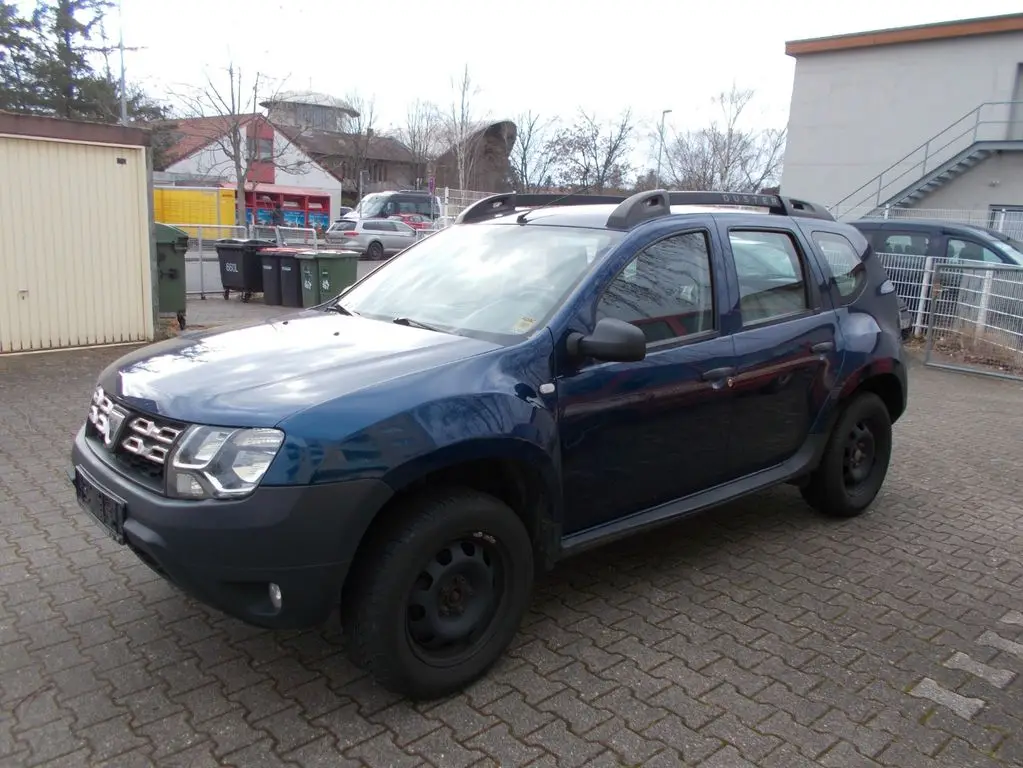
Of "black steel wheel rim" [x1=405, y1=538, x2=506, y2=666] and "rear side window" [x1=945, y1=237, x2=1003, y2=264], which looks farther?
"rear side window" [x1=945, y1=237, x2=1003, y2=264]

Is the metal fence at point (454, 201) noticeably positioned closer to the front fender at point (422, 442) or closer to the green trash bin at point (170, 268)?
the green trash bin at point (170, 268)

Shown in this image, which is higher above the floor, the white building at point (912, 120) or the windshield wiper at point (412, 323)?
the white building at point (912, 120)

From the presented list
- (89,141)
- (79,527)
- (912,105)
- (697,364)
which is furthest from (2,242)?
(912,105)

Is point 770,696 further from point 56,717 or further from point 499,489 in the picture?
point 56,717

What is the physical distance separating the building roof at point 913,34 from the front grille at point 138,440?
27.1 m

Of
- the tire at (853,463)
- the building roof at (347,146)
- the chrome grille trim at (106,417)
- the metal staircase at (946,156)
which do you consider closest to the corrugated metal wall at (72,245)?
the chrome grille trim at (106,417)

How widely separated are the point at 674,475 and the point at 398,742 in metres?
1.74

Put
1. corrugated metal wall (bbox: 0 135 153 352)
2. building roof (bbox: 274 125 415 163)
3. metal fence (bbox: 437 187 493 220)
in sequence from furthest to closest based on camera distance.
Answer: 1. building roof (bbox: 274 125 415 163)
2. metal fence (bbox: 437 187 493 220)
3. corrugated metal wall (bbox: 0 135 153 352)

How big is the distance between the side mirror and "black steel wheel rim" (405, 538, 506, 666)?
851 millimetres

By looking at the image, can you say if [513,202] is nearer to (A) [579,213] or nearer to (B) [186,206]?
(A) [579,213]

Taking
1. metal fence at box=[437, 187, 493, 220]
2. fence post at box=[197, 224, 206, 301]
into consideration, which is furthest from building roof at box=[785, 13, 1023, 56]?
fence post at box=[197, 224, 206, 301]

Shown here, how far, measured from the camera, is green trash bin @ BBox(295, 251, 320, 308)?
14.3m

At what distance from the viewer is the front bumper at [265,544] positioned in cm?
259

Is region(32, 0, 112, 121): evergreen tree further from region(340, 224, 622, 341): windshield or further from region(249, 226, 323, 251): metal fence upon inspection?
region(340, 224, 622, 341): windshield
